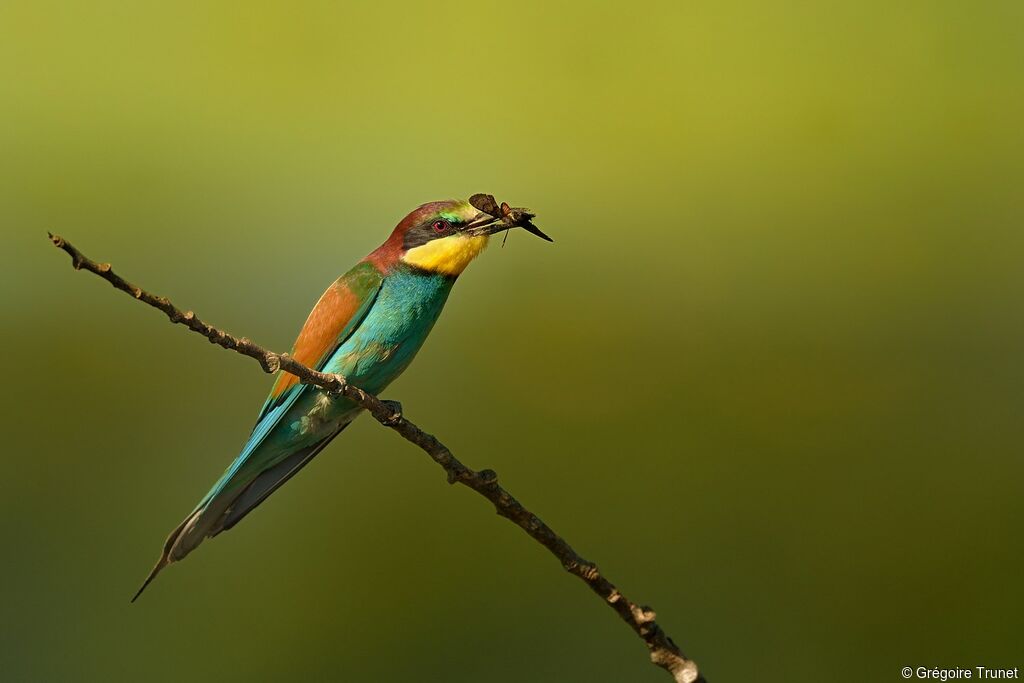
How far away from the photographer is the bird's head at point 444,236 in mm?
2893

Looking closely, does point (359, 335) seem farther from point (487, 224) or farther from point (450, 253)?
point (487, 224)

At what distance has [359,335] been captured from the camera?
286 cm

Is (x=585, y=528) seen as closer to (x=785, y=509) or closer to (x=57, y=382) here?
(x=785, y=509)

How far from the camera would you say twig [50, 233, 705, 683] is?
1666mm

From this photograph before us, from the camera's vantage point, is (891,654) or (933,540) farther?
(933,540)

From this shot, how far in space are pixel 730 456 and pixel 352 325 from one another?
226 centimetres

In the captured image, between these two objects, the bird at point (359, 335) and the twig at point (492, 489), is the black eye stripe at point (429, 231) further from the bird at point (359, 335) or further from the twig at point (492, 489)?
the twig at point (492, 489)

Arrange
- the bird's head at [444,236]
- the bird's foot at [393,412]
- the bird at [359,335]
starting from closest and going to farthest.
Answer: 1. the bird's foot at [393,412]
2. the bird at [359,335]
3. the bird's head at [444,236]

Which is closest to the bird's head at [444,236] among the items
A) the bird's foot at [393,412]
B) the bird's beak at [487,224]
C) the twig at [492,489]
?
the bird's beak at [487,224]

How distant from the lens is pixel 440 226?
2943mm

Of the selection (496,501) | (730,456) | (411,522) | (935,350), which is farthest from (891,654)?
(496,501)

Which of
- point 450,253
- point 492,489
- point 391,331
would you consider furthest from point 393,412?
point 450,253

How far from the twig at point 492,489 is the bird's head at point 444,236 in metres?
0.74

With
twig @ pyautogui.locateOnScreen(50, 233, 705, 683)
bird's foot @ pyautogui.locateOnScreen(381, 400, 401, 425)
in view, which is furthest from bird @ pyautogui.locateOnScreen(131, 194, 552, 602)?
twig @ pyautogui.locateOnScreen(50, 233, 705, 683)
